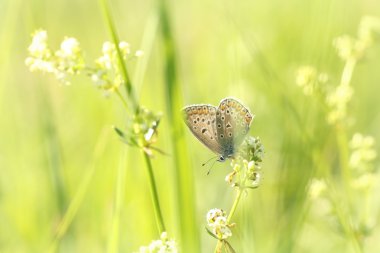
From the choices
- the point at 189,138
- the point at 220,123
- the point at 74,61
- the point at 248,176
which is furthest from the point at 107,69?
the point at 189,138

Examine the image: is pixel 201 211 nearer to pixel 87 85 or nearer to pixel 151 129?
pixel 151 129

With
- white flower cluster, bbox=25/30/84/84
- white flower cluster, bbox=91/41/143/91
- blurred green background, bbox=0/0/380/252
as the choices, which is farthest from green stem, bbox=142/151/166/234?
white flower cluster, bbox=25/30/84/84

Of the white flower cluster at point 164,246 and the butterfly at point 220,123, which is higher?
the butterfly at point 220,123

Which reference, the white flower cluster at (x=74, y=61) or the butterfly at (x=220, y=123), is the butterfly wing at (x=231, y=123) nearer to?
the butterfly at (x=220, y=123)

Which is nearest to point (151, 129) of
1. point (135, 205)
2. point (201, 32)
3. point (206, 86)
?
point (135, 205)

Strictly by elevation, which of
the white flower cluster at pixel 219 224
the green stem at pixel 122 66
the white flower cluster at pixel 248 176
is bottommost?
the white flower cluster at pixel 219 224

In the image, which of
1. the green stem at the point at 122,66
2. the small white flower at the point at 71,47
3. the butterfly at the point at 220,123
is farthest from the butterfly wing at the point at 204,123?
the small white flower at the point at 71,47
